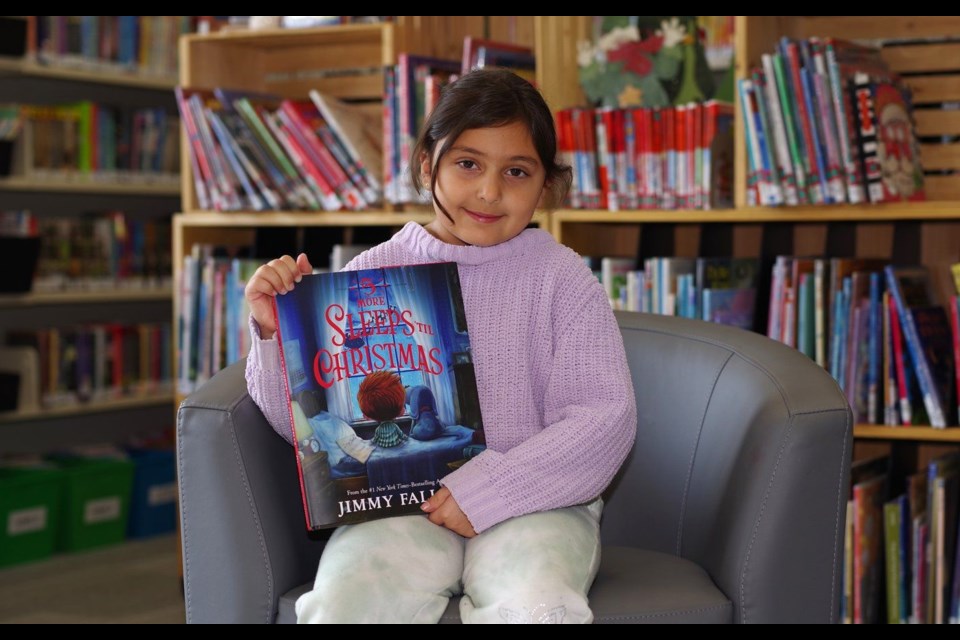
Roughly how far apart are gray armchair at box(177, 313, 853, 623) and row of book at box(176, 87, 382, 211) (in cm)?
122

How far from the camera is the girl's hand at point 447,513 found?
1.53 metres

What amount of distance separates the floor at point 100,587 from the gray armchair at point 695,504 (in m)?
1.43

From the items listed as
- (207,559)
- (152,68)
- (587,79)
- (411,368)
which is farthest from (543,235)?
(152,68)

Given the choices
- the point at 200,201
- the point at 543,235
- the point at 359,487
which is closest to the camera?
the point at 359,487

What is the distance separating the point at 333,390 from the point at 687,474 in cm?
54

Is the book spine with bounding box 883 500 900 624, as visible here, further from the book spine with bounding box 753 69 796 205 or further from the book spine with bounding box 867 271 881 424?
the book spine with bounding box 753 69 796 205

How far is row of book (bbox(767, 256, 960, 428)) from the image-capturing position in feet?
7.63

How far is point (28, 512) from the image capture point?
11.5 ft

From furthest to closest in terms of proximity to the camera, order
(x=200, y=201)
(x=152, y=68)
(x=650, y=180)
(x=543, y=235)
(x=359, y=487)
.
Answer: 1. (x=152, y=68)
2. (x=200, y=201)
3. (x=650, y=180)
4. (x=543, y=235)
5. (x=359, y=487)

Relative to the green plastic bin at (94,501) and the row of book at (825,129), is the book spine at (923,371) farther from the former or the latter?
the green plastic bin at (94,501)

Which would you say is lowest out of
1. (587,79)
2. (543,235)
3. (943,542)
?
(943,542)

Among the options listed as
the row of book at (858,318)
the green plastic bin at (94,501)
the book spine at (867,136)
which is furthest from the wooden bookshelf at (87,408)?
the book spine at (867,136)

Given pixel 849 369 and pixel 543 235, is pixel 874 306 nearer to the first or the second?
pixel 849 369
